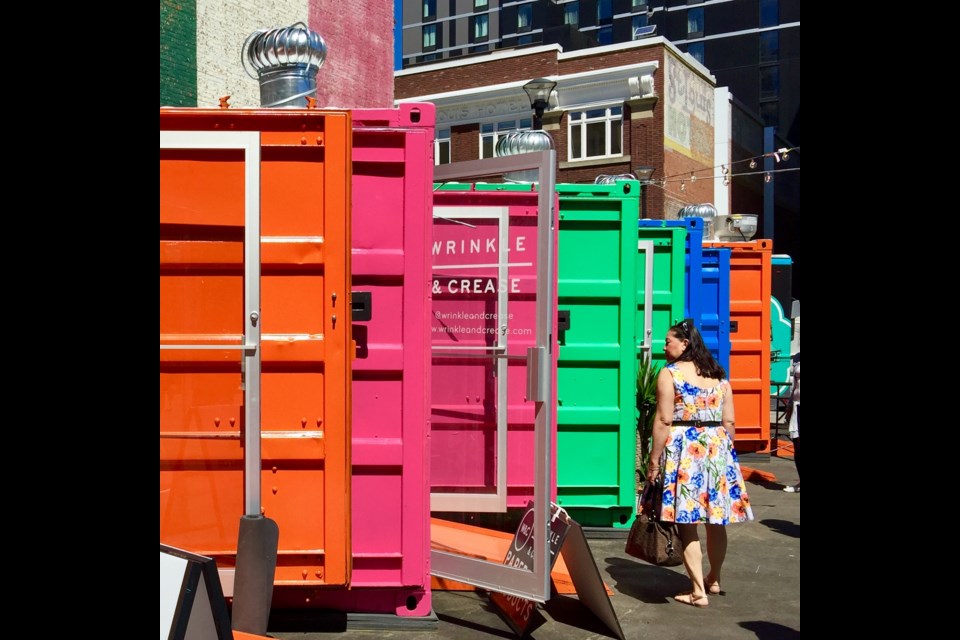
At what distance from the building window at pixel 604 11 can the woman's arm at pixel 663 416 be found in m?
73.3

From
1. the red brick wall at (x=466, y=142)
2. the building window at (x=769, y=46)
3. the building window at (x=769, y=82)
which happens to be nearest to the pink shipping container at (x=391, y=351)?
the red brick wall at (x=466, y=142)

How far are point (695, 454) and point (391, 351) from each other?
2.19 m

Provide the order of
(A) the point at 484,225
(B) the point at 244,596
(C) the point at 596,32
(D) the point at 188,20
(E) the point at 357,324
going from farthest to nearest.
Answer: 1. (C) the point at 596,32
2. (D) the point at 188,20
3. (A) the point at 484,225
4. (E) the point at 357,324
5. (B) the point at 244,596

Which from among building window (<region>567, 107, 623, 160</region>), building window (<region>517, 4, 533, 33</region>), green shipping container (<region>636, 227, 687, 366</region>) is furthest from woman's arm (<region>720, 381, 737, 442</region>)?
building window (<region>517, 4, 533, 33</region>)

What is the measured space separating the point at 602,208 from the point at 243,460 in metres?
4.24

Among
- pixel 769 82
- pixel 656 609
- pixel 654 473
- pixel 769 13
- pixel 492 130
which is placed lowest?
pixel 656 609

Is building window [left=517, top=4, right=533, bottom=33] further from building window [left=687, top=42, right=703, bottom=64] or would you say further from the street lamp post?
the street lamp post

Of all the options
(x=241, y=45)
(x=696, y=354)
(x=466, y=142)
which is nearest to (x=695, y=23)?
(x=466, y=142)

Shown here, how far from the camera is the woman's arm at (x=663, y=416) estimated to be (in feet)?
20.3

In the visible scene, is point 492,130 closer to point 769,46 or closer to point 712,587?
point 712,587

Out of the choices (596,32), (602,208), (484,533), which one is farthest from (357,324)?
(596,32)

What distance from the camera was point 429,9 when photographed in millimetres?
87562
